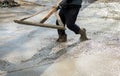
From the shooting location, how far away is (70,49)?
7.59 m

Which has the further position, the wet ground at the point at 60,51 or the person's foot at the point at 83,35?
the person's foot at the point at 83,35

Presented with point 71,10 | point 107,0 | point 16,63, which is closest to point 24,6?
point 107,0

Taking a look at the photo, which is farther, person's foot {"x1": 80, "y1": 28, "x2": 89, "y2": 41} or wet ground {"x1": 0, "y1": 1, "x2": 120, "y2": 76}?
person's foot {"x1": 80, "y1": 28, "x2": 89, "y2": 41}

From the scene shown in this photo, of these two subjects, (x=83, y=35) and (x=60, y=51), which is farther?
(x=83, y=35)

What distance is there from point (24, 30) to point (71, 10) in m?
2.16

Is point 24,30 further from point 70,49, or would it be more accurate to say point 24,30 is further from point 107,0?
point 107,0

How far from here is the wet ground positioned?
6.22m

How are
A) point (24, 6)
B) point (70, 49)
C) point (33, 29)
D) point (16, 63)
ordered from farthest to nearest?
1. point (24, 6)
2. point (33, 29)
3. point (70, 49)
4. point (16, 63)

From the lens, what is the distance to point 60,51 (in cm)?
750

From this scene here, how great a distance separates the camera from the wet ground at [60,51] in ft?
20.4

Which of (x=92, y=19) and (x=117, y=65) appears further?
(x=92, y=19)

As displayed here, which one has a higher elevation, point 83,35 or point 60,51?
point 83,35

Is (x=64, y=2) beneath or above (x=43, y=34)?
above

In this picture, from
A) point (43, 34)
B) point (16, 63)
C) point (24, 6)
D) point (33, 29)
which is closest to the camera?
point (16, 63)
